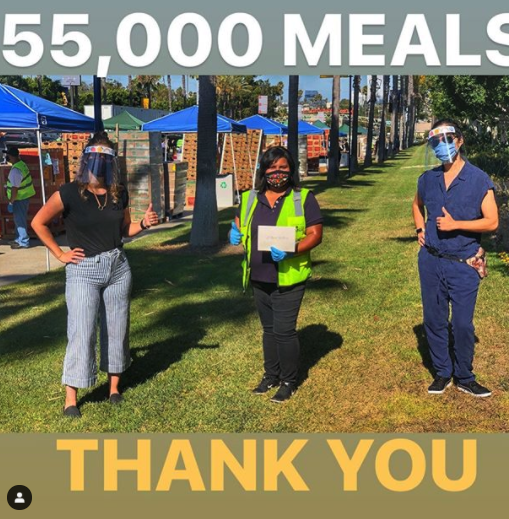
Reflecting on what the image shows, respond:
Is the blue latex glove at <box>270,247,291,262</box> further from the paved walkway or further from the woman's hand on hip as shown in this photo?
the paved walkway

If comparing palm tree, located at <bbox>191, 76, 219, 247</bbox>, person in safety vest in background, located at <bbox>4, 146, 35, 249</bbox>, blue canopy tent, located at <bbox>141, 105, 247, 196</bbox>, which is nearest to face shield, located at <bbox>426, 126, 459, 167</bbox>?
palm tree, located at <bbox>191, 76, 219, 247</bbox>

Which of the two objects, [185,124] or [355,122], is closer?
[185,124]

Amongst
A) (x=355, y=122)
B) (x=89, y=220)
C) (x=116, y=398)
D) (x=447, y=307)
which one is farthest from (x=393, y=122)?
(x=89, y=220)

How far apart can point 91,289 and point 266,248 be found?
121cm

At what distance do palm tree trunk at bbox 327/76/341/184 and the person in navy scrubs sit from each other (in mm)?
23419

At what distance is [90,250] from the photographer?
496cm

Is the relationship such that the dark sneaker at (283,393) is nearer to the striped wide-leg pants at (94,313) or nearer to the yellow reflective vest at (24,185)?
the striped wide-leg pants at (94,313)

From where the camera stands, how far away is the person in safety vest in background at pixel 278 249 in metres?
5.11

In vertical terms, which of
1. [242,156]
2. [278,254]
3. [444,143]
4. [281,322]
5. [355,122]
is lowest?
[281,322]

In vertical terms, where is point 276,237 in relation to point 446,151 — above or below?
below

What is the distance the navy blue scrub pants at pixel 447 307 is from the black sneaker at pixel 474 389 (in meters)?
0.04

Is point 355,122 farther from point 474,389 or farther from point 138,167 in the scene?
point 474,389

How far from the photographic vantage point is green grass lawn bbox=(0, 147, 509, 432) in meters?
5.01

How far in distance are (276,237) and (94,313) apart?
134 centimetres
